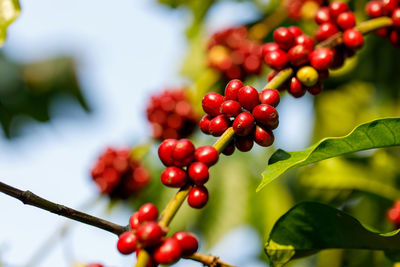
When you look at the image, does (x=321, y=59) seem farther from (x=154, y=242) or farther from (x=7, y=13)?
(x=7, y=13)

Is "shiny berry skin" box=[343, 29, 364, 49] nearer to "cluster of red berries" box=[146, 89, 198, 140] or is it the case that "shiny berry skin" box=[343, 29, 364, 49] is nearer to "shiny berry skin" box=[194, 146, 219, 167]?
"shiny berry skin" box=[194, 146, 219, 167]

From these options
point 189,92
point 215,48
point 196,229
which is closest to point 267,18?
point 215,48

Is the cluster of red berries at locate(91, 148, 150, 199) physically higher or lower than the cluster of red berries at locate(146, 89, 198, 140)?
lower

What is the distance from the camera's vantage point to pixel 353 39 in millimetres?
1947

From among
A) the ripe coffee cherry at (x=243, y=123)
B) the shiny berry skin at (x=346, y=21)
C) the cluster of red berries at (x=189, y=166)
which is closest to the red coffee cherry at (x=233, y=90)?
the ripe coffee cherry at (x=243, y=123)

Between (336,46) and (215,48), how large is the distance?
2.15m

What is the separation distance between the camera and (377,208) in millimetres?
3055

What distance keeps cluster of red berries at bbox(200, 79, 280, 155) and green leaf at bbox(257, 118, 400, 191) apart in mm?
84

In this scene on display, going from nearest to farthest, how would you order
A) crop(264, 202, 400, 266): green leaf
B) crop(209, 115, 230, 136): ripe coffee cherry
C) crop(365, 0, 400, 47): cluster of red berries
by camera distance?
crop(209, 115, 230, 136): ripe coffee cherry → crop(264, 202, 400, 266): green leaf → crop(365, 0, 400, 47): cluster of red berries

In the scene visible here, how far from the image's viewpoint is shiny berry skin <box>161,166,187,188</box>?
4.83ft

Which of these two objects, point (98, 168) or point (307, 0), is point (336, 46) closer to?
point (307, 0)

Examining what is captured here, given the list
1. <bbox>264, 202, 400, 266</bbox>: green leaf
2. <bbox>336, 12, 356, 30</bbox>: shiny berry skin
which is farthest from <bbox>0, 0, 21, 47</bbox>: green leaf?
<bbox>336, 12, 356, 30</bbox>: shiny berry skin

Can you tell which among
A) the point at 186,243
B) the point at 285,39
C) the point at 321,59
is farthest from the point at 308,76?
the point at 186,243

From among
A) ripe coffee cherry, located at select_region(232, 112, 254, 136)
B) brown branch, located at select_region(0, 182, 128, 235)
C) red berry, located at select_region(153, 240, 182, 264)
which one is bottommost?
red berry, located at select_region(153, 240, 182, 264)
